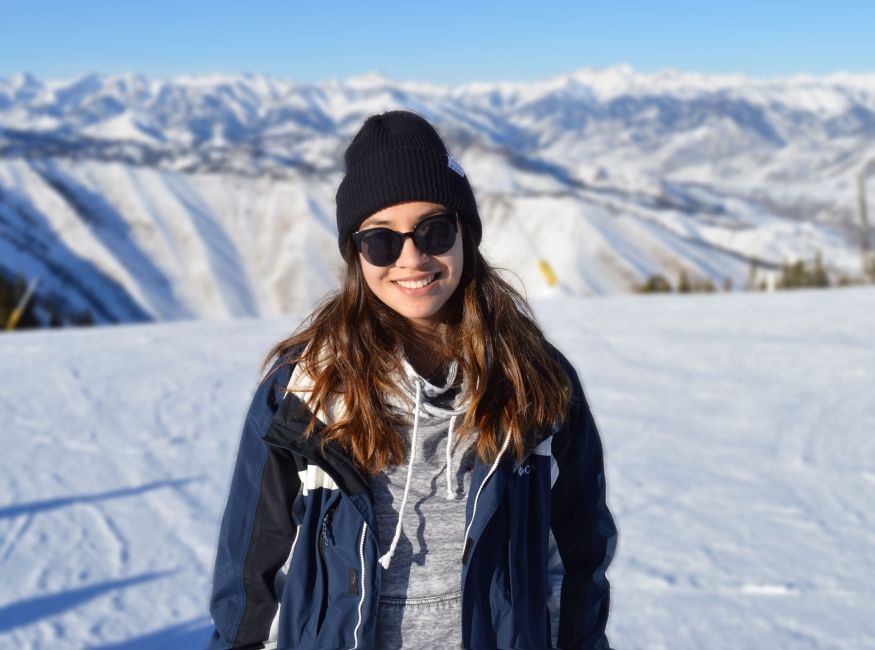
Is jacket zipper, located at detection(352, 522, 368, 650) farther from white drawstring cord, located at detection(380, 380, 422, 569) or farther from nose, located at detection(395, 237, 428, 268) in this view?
nose, located at detection(395, 237, 428, 268)

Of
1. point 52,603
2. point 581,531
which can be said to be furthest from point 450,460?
point 52,603

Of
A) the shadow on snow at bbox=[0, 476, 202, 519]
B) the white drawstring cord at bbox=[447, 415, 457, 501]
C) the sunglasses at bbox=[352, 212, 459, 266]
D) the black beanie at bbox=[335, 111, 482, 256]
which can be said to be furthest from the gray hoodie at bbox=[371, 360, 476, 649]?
the shadow on snow at bbox=[0, 476, 202, 519]

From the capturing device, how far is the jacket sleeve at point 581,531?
1.91 metres

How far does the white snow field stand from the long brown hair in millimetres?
1932

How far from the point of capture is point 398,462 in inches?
69.9

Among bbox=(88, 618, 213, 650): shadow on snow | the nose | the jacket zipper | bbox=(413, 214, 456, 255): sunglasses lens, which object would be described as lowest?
bbox=(88, 618, 213, 650): shadow on snow

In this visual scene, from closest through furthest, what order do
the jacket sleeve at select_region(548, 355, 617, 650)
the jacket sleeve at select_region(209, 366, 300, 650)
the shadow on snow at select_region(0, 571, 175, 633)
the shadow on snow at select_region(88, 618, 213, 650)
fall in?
the jacket sleeve at select_region(209, 366, 300, 650) → the jacket sleeve at select_region(548, 355, 617, 650) → the shadow on snow at select_region(88, 618, 213, 650) → the shadow on snow at select_region(0, 571, 175, 633)

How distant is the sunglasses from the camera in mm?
1779

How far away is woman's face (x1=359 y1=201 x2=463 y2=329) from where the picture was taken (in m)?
1.78

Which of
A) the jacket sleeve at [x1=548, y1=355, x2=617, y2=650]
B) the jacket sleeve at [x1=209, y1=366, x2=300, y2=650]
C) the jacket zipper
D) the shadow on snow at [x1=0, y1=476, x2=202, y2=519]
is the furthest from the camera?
the shadow on snow at [x1=0, y1=476, x2=202, y2=519]

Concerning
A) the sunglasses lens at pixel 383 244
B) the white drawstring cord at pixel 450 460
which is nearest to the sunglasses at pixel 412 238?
the sunglasses lens at pixel 383 244

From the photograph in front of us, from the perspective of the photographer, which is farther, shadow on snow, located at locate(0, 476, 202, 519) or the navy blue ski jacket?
shadow on snow, located at locate(0, 476, 202, 519)

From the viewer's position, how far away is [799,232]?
95625 mm

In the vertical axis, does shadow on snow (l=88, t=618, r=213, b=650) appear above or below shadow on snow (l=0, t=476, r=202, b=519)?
above
